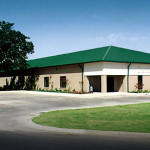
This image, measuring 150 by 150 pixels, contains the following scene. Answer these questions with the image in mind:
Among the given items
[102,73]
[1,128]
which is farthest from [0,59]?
[1,128]

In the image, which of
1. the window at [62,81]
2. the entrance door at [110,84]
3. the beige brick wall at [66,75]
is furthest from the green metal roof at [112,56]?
the entrance door at [110,84]

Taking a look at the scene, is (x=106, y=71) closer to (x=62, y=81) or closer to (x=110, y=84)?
(x=110, y=84)

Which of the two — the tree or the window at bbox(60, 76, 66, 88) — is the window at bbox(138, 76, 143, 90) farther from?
the tree

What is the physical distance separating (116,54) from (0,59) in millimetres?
19077

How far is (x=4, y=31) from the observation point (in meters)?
35.3

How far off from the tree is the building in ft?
19.4

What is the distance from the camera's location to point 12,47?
116ft

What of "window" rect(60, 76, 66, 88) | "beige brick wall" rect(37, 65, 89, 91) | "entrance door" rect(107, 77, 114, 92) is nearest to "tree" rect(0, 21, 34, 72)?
"beige brick wall" rect(37, 65, 89, 91)

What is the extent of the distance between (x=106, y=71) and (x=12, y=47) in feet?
54.5

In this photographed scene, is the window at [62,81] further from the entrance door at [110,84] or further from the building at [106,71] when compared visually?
the entrance door at [110,84]

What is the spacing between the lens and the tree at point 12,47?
35.2m

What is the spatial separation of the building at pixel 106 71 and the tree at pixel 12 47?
590cm

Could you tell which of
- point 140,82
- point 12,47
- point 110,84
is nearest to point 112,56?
point 110,84

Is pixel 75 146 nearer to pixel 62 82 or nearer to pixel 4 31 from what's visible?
pixel 62 82
